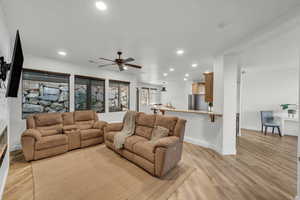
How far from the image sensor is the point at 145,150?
7.57ft

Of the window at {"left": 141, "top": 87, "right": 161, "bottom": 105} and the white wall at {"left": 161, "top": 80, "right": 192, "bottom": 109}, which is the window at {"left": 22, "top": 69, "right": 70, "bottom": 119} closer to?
the window at {"left": 141, "top": 87, "right": 161, "bottom": 105}

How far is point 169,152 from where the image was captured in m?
2.17

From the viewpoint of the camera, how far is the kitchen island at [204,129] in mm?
3264

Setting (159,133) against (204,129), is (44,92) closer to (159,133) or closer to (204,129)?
(159,133)

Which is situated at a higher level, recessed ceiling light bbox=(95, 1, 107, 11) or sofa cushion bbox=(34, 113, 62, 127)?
recessed ceiling light bbox=(95, 1, 107, 11)

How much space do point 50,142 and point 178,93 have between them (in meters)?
6.84

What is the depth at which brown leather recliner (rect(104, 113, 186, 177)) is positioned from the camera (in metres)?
2.10

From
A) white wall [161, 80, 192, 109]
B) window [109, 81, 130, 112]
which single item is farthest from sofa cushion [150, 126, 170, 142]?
white wall [161, 80, 192, 109]

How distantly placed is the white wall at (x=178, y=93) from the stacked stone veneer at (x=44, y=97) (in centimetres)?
606

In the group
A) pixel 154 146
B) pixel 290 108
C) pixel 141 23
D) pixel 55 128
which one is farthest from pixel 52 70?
pixel 290 108

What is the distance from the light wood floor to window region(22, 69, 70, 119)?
1322mm

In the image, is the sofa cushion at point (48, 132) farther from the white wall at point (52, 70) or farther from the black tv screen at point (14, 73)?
the black tv screen at point (14, 73)

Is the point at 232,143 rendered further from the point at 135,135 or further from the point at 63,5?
the point at 63,5

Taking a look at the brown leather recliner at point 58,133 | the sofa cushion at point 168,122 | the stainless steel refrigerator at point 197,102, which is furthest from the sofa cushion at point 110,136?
the stainless steel refrigerator at point 197,102
